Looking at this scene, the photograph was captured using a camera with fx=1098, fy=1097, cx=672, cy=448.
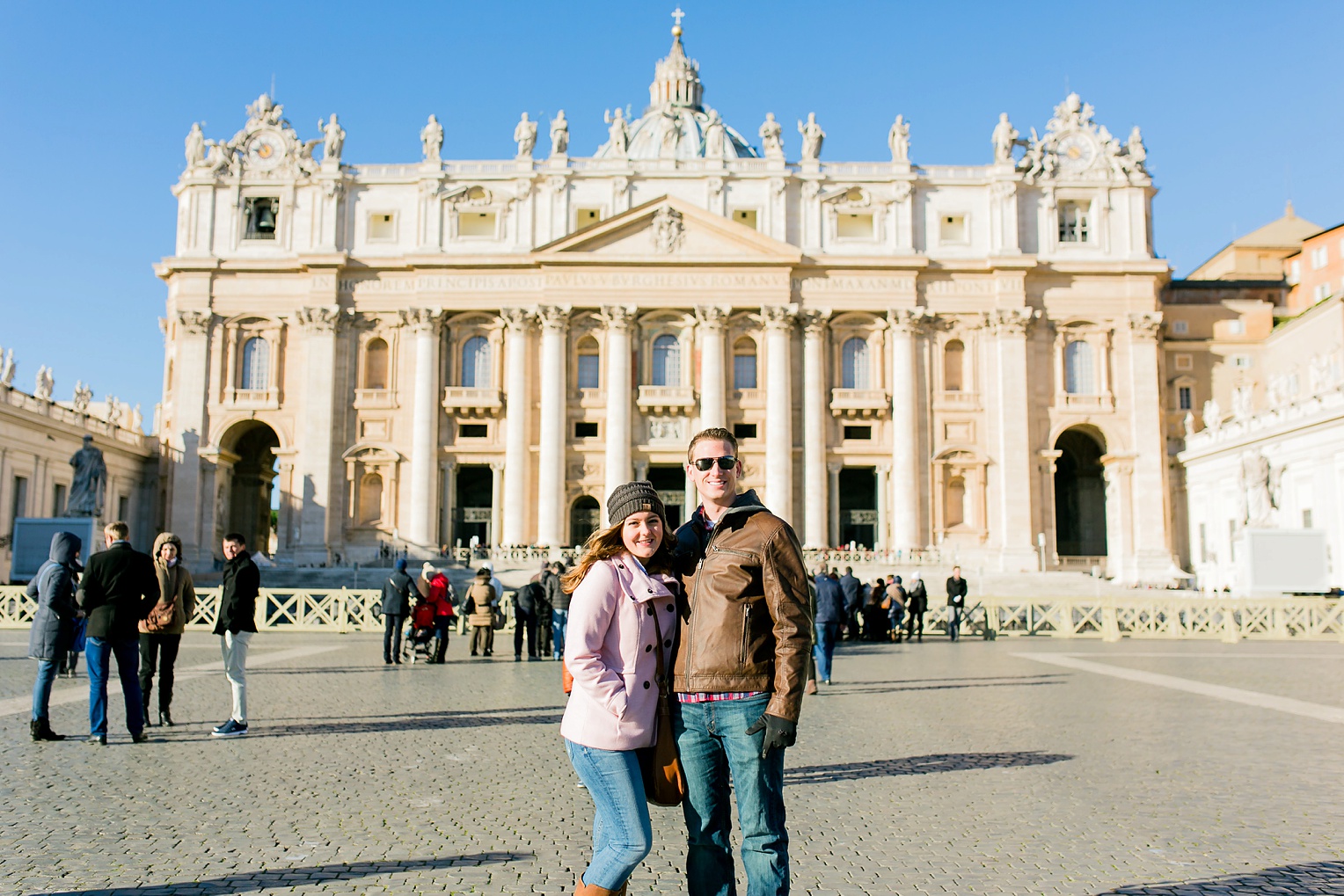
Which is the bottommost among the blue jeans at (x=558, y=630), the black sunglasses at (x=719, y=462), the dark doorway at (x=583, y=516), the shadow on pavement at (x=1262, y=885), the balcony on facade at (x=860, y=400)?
the shadow on pavement at (x=1262, y=885)

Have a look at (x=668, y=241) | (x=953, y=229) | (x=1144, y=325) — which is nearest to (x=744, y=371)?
(x=668, y=241)

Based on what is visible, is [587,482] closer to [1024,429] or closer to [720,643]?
[1024,429]

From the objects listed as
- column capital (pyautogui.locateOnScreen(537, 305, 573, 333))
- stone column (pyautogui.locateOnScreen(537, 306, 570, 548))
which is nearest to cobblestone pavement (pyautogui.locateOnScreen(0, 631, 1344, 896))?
stone column (pyautogui.locateOnScreen(537, 306, 570, 548))

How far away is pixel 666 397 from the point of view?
4575 centimetres

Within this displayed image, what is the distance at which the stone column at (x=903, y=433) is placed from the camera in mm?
44844

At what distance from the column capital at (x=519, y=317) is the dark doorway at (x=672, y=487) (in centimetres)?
801

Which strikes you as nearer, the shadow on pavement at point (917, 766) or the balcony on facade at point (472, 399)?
the shadow on pavement at point (917, 766)

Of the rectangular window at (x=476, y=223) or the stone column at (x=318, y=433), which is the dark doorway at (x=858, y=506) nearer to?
the rectangular window at (x=476, y=223)

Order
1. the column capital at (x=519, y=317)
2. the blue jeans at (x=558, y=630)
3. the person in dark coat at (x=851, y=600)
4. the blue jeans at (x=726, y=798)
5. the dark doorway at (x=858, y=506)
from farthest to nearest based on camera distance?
the dark doorway at (x=858, y=506) → the column capital at (x=519, y=317) → the person in dark coat at (x=851, y=600) → the blue jeans at (x=558, y=630) → the blue jeans at (x=726, y=798)

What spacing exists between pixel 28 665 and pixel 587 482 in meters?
30.9

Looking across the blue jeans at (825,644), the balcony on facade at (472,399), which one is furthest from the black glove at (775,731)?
the balcony on facade at (472,399)

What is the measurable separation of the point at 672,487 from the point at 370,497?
12.9 meters

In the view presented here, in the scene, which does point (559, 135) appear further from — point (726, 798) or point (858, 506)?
point (726, 798)

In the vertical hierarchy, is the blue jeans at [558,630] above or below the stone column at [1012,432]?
below
